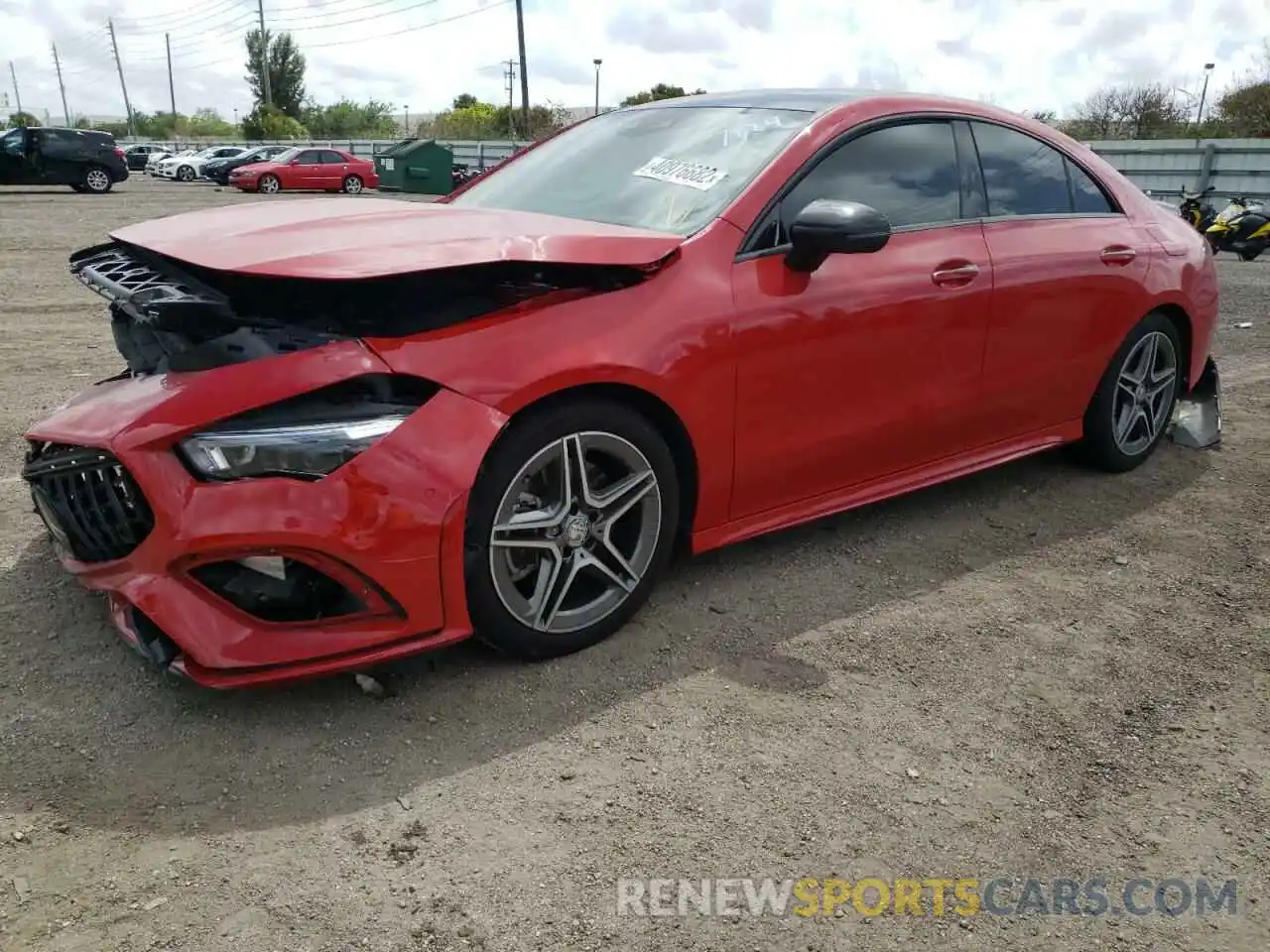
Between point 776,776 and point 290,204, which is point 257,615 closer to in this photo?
point 776,776

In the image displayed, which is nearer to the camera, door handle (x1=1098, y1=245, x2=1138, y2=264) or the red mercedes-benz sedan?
the red mercedes-benz sedan

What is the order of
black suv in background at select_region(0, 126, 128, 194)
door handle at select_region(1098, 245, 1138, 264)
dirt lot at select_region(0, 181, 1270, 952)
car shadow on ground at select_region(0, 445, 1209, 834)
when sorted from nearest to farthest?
dirt lot at select_region(0, 181, 1270, 952) → car shadow on ground at select_region(0, 445, 1209, 834) → door handle at select_region(1098, 245, 1138, 264) → black suv in background at select_region(0, 126, 128, 194)

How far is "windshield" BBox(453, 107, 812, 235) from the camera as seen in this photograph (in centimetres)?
317

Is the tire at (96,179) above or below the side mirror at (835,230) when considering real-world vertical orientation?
below

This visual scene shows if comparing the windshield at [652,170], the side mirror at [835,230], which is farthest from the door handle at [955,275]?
the windshield at [652,170]

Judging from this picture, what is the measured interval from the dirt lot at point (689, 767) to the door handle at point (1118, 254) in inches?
50.2

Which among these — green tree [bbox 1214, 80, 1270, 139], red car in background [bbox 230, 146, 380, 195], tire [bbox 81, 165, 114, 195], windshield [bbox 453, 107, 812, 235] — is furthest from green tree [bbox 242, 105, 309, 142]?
windshield [bbox 453, 107, 812, 235]

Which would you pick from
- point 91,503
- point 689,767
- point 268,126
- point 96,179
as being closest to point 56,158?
point 96,179

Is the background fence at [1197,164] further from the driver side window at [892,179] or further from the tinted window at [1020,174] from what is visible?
the driver side window at [892,179]

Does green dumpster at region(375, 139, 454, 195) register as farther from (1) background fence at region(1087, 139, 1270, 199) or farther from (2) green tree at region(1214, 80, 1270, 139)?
(2) green tree at region(1214, 80, 1270, 139)

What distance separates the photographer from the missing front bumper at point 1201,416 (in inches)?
197

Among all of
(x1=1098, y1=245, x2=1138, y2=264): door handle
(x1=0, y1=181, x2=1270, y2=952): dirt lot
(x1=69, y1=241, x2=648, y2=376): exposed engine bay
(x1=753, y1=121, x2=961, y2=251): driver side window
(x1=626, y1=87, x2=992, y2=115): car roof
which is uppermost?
(x1=626, y1=87, x2=992, y2=115): car roof

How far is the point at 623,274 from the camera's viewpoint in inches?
111

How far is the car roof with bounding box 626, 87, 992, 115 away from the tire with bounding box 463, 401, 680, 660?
1376 millimetres
